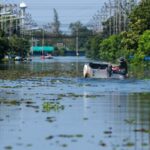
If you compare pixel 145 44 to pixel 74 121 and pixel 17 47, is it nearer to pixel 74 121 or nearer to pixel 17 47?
pixel 17 47

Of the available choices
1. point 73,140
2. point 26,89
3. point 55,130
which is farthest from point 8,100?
point 73,140

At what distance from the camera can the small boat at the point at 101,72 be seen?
53.8 m

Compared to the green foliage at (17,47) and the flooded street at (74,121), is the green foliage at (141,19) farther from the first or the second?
the flooded street at (74,121)

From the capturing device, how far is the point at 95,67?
56406 mm

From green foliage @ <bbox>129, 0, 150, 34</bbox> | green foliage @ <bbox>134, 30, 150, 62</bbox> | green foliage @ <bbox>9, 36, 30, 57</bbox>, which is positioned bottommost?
green foliage @ <bbox>9, 36, 30, 57</bbox>

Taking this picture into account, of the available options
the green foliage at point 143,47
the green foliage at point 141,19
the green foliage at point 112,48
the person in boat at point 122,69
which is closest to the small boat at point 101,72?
the person in boat at point 122,69

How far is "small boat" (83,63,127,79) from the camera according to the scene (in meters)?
53.8

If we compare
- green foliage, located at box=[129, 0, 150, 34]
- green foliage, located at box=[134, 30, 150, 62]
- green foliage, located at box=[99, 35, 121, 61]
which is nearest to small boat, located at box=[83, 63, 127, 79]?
green foliage, located at box=[134, 30, 150, 62]

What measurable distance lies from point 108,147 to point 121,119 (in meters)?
6.07

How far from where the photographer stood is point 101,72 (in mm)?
54812

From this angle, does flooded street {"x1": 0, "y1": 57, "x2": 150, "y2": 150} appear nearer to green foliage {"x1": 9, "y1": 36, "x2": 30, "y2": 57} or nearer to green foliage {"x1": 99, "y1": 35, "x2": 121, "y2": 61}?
green foliage {"x1": 99, "y1": 35, "x2": 121, "y2": 61}

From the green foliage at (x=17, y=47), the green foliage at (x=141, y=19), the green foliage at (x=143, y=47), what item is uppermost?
the green foliage at (x=141, y=19)

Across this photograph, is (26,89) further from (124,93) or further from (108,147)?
(108,147)

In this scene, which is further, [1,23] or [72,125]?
[1,23]
